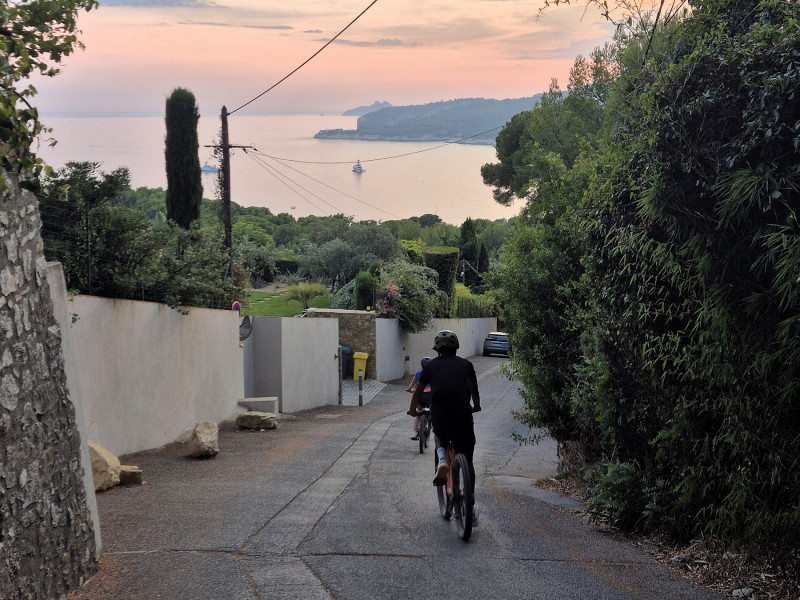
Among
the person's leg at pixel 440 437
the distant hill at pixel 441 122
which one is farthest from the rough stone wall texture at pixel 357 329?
the person's leg at pixel 440 437

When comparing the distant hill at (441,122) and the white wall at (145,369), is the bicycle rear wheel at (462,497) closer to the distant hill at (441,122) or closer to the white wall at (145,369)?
the white wall at (145,369)

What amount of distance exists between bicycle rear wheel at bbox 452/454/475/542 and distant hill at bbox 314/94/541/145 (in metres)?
26.9

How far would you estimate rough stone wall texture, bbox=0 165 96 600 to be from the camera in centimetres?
537

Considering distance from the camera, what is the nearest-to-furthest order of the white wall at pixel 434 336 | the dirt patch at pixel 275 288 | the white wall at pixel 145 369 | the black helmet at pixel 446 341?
the black helmet at pixel 446 341
the white wall at pixel 145 369
the white wall at pixel 434 336
the dirt patch at pixel 275 288

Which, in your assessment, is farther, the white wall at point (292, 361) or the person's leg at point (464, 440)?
the white wall at point (292, 361)

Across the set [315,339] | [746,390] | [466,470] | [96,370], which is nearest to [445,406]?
[466,470]

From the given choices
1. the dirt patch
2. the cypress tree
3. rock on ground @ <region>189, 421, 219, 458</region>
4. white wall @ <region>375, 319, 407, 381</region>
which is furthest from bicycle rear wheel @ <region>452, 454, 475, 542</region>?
the dirt patch

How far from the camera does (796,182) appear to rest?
207 inches

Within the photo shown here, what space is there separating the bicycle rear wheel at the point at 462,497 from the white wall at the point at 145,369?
4.45 metres

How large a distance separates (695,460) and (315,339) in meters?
18.7

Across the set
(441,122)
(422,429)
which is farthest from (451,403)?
(441,122)

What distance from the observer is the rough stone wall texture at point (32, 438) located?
5.37m

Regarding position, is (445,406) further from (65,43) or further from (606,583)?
(65,43)

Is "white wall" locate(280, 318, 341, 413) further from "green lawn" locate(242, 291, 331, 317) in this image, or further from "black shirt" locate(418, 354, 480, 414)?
"black shirt" locate(418, 354, 480, 414)
